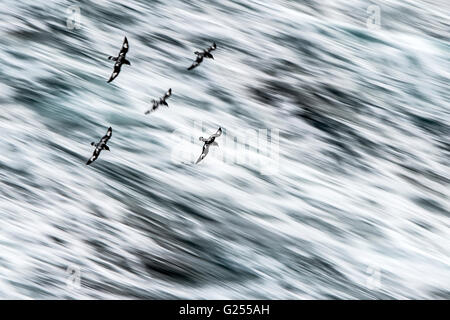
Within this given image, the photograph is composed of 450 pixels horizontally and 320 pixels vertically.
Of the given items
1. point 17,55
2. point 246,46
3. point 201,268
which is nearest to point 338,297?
point 201,268

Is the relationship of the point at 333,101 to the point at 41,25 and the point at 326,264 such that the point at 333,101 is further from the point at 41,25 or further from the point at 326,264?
the point at 41,25

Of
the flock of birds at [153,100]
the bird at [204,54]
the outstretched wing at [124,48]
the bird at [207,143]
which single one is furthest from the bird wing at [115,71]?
the bird at [207,143]

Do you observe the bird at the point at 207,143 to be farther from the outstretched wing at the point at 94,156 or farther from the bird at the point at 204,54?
the bird at the point at 204,54

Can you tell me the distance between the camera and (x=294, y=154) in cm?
384

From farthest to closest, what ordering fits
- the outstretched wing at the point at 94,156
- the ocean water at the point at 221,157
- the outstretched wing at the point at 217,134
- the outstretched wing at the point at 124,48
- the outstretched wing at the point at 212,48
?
the outstretched wing at the point at 212,48 < the outstretched wing at the point at 124,48 < the outstretched wing at the point at 217,134 < the outstretched wing at the point at 94,156 < the ocean water at the point at 221,157

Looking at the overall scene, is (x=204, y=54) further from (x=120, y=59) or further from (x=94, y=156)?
(x=94, y=156)

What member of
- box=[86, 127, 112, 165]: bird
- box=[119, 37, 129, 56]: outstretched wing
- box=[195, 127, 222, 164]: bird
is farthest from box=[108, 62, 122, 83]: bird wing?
box=[195, 127, 222, 164]: bird

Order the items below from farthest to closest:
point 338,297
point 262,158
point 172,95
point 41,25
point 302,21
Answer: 1. point 302,21
2. point 41,25
3. point 172,95
4. point 262,158
5. point 338,297

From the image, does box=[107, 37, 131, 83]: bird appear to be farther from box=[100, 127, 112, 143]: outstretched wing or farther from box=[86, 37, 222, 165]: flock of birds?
box=[100, 127, 112, 143]: outstretched wing

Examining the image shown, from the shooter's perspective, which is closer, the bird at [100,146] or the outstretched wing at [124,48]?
the bird at [100,146]

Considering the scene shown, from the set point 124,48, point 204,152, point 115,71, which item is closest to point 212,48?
point 124,48

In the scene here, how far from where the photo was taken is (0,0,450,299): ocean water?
10.4 feet

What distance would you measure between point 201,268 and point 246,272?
18 cm

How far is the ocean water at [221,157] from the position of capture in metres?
3.18
